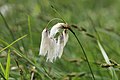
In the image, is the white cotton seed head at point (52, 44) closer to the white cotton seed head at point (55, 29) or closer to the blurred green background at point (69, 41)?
the white cotton seed head at point (55, 29)

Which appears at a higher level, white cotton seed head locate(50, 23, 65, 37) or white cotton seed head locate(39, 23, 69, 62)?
white cotton seed head locate(50, 23, 65, 37)

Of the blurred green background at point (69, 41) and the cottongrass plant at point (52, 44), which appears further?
the blurred green background at point (69, 41)

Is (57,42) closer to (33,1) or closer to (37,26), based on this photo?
(37,26)

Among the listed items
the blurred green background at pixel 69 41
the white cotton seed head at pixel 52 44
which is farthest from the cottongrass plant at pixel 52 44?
the blurred green background at pixel 69 41

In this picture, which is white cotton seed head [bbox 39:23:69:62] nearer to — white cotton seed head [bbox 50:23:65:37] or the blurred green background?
white cotton seed head [bbox 50:23:65:37]

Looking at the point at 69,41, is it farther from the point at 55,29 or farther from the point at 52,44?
the point at 55,29

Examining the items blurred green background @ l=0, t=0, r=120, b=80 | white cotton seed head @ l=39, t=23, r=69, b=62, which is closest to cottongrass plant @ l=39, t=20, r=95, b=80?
white cotton seed head @ l=39, t=23, r=69, b=62

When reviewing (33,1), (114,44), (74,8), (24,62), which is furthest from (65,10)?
(24,62)

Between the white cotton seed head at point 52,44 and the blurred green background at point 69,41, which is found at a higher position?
the blurred green background at point 69,41
